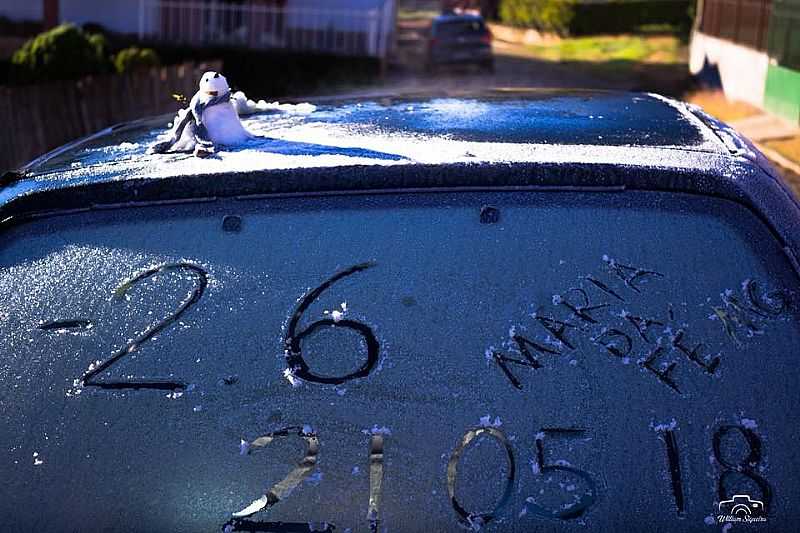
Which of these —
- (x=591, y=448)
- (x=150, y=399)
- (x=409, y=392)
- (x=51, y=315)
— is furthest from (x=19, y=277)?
(x=591, y=448)

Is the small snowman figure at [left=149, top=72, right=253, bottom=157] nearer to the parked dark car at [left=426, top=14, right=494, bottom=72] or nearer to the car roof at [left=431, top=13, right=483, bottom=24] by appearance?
the parked dark car at [left=426, top=14, right=494, bottom=72]

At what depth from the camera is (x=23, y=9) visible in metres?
25.0

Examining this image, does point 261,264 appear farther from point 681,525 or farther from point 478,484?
point 681,525

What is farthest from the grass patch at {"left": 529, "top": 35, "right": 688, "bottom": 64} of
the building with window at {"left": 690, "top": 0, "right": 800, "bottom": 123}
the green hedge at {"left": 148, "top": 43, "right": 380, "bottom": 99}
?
the green hedge at {"left": 148, "top": 43, "right": 380, "bottom": 99}

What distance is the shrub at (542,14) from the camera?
1561 inches

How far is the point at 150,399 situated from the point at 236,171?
1.43 ft

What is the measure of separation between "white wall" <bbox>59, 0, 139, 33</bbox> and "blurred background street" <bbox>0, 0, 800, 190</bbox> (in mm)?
30

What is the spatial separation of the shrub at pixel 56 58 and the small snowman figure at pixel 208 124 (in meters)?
13.5

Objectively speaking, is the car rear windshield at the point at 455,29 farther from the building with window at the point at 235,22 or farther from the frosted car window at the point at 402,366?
the frosted car window at the point at 402,366

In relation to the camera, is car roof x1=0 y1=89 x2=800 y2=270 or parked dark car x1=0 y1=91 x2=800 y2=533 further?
car roof x1=0 y1=89 x2=800 y2=270

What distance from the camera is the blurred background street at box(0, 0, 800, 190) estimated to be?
13.3m

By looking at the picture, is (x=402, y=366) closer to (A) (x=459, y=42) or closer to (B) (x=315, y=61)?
(B) (x=315, y=61)

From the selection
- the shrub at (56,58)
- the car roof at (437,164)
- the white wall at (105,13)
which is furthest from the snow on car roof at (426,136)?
the white wall at (105,13)

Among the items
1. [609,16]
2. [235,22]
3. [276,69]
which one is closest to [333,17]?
[235,22]
